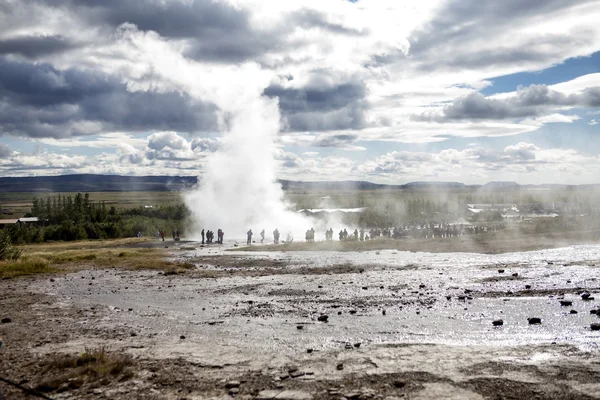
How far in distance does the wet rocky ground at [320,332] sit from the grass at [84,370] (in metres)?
0.12

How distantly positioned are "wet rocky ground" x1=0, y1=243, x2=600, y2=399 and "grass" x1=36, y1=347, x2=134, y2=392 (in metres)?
0.12

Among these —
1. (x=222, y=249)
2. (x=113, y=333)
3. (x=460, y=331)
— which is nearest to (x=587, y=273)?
(x=460, y=331)

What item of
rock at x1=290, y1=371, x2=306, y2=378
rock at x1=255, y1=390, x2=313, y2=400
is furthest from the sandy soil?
rock at x1=255, y1=390, x2=313, y2=400

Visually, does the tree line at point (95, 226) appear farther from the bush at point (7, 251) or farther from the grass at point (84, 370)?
the grass at point (84, 370)

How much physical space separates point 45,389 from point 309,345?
5624mm

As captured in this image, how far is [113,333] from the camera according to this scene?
14.0 meters

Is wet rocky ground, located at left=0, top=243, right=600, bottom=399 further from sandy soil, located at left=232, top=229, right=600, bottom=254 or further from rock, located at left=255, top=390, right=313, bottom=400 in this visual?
sandy soil, located at left=232, top=229, right=600, bottom=254

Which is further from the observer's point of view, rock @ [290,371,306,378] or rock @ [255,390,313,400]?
rock @ [290,371,306,378]

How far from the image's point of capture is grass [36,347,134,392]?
31.4 feet

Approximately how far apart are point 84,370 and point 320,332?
5863 mm

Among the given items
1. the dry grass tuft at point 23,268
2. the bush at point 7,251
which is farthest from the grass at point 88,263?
the bush at point 7,251

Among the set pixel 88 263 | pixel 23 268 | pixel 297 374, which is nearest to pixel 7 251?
pixel 88 263

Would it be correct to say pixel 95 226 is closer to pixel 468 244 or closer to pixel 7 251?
pixel 7 251

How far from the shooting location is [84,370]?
33.3ft
